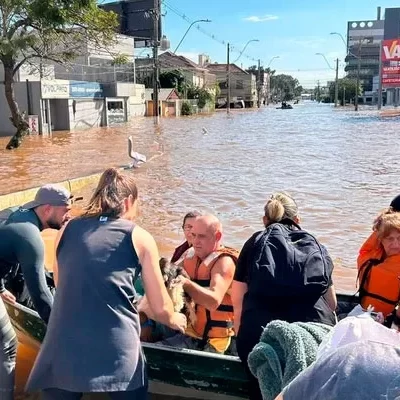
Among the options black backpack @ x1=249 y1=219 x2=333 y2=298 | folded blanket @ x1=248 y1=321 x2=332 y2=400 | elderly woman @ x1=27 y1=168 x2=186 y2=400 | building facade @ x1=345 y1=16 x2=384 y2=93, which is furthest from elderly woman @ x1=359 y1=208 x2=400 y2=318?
building facade @ x1=345 y1=16 x2=384 y2=93

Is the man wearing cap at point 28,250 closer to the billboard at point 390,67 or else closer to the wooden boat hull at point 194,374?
the wooden boat hull at point 194,374

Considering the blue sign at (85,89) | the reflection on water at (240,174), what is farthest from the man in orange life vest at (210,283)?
the blue sign at (85,89)

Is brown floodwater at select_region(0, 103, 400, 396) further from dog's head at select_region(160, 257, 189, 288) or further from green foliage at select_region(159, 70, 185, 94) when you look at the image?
green foliage at select_region(159, 70, 185, 94)

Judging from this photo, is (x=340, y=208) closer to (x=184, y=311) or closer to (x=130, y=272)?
(x=184, y=311)

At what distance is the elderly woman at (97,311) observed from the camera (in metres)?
2.62

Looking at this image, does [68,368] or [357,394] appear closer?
[357,394]

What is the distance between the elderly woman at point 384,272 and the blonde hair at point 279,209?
759 mm

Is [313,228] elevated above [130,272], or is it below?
below

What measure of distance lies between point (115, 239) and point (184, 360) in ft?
4.17

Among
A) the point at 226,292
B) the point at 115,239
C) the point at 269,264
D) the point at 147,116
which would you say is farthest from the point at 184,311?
the point at 147,116

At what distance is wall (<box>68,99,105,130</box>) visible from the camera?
35.8 metres

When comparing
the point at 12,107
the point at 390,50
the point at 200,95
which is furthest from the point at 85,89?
the point at 390,50

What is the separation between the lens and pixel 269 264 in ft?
9.59

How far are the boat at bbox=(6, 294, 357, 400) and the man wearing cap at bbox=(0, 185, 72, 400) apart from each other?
1.74 ft
